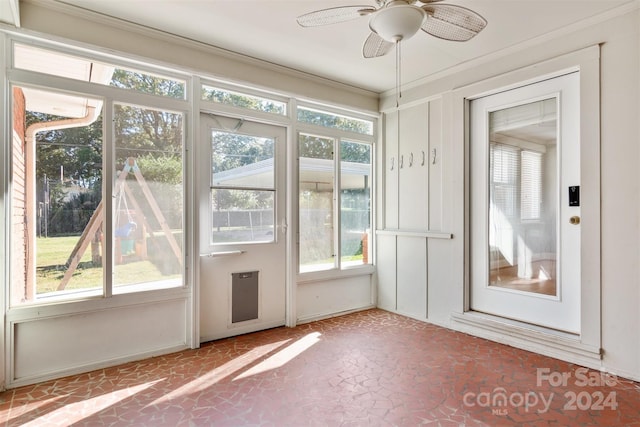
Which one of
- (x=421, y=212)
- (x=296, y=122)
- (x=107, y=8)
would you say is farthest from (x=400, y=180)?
(x=107, y=8)

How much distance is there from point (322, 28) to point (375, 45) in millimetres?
686

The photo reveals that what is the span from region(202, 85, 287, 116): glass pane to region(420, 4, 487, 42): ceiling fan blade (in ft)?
6.36

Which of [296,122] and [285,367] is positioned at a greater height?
[296,122]

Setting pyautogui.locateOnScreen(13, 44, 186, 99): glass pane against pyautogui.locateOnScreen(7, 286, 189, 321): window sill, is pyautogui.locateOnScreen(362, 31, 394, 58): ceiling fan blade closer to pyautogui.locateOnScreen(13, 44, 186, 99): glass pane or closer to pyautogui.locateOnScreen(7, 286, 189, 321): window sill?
pyautogui.locateOnScreen(13, 44, 186, 99): glass pane

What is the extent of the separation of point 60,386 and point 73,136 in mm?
1822

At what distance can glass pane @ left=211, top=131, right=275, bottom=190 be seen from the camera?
11.3 ft

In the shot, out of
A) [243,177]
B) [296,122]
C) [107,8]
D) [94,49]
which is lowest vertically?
[243,177]

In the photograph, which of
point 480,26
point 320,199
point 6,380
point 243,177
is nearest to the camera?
point 480,26

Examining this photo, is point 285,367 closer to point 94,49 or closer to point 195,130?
point 195,130

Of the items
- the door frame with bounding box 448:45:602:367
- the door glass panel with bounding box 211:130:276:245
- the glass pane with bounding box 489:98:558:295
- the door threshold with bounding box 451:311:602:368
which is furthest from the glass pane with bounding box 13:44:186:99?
the door threshold with bounding box 451:311:602:368

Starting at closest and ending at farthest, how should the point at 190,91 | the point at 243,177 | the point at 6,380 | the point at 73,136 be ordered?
the point at 6,380 → the point at 73,136 → the point at 190,91 → the point at 243,177

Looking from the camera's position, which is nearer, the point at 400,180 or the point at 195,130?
the point at 195,130

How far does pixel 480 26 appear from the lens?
6.77ft

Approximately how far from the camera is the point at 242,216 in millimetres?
3580
